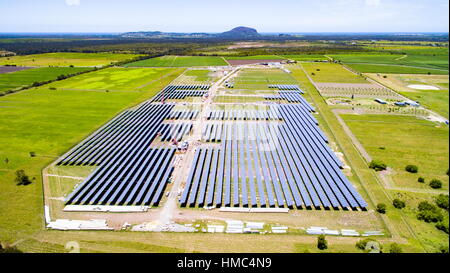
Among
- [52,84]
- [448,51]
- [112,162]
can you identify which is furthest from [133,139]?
[52,84]

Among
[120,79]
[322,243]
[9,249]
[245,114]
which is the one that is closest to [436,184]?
[322,243]

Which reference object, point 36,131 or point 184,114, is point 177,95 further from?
point 36,131

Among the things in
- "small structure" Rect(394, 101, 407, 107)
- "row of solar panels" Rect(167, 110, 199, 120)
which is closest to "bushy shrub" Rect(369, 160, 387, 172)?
"small structure" Rect(394, 101, 407, 107)

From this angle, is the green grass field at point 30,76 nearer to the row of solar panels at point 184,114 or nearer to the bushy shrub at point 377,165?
the row of solar panels at point 184,114

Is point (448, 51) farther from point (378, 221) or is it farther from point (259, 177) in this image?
point (259, 177)

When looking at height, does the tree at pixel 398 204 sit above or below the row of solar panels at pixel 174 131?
below

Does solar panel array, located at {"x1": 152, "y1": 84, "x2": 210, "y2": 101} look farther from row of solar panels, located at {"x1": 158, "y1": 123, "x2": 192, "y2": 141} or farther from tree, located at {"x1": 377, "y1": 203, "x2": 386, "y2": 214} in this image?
tree, located at {"x1": 377, "y1": 203, "x2": 386, "y2": 214}

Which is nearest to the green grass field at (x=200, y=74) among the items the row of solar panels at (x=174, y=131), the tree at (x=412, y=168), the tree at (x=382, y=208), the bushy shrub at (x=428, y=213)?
the row of solar panels at (x=174, y=131)
